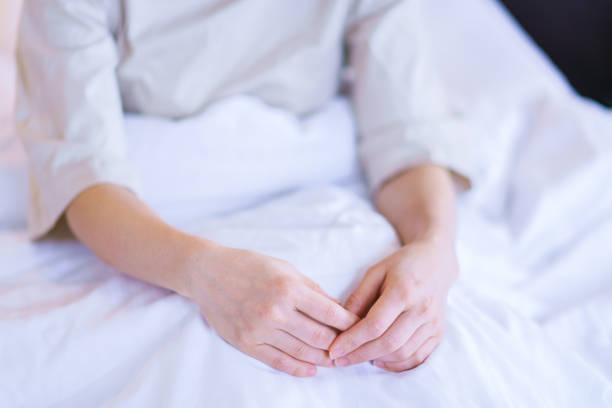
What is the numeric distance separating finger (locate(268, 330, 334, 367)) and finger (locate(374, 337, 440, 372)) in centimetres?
7

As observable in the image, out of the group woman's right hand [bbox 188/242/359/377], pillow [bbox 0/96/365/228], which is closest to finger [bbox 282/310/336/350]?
woman's right hand [bbox 188/242/359/377]

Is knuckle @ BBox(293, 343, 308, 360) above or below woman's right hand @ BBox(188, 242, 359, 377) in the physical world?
below

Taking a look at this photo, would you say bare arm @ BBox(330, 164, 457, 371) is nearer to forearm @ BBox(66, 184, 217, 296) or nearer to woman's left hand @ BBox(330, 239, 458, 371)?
woman's left hand @ BBox(330, 239, 458, 371)

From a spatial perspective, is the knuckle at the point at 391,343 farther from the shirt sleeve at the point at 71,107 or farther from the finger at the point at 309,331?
the shirt sleeve at the point at 71,107

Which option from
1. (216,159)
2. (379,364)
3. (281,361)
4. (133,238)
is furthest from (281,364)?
(216,159)

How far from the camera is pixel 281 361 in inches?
19.1

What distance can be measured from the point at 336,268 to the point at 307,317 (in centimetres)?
8

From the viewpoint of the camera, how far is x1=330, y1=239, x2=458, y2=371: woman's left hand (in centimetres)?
49

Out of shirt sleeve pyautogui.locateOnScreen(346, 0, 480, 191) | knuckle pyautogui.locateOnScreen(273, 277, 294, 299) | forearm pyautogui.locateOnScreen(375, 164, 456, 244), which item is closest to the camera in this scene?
knuckle pyautogui.locateOnScreen(273, 277, 294, 299)

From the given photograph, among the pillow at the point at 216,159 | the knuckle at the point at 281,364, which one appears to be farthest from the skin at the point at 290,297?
the pillow at the point at 216,159

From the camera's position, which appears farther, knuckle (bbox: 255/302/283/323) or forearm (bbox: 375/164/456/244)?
forearm (bbox: 375/164/456/244)

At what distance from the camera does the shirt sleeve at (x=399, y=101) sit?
739 millimetres

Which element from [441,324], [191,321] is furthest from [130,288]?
[441,324]

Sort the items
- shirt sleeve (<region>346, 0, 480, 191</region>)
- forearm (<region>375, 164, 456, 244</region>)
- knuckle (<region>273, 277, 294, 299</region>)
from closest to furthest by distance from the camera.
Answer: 1. knuckle (<region>273, 277, 294, 299</region>)
2. forearm (<region>375, 164, 456, 244</region>)
3. shirt sleeve (<region>346, 0, 480, 191</region>)
